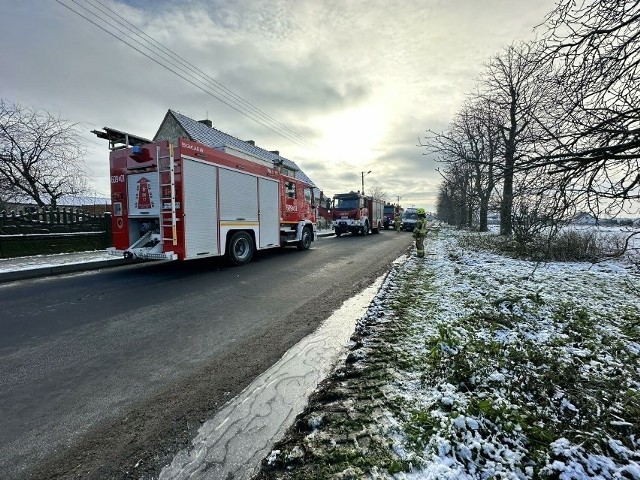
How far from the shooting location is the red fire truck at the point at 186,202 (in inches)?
295

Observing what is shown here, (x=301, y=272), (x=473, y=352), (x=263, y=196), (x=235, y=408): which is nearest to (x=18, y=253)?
(x=263, y=196)

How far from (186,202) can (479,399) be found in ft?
23.4

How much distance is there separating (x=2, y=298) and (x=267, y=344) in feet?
18.7

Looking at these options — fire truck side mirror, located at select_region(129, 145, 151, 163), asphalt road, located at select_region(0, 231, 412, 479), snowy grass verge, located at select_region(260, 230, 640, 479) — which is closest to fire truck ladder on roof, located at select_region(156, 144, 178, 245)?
fire truck side mirror, located at select_region(129, 145, 151, 163)

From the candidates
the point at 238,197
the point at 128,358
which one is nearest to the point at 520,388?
the point at 128,358

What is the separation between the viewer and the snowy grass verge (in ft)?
6.07

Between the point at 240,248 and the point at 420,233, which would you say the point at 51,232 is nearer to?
the point at 240,248

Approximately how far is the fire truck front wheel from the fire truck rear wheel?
3674mm

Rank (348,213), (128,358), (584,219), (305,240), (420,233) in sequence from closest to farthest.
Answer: (128,358), (584,219), (420,233), (305,240), (348,213)

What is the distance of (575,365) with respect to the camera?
9.89ft

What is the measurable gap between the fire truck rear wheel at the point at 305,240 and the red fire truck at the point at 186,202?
3.02m

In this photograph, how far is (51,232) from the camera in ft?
36.5

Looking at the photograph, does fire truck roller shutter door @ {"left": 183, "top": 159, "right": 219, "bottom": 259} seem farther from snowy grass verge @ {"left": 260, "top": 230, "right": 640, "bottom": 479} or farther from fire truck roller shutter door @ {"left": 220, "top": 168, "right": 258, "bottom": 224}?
snowy grass verge @ {"left": 260, "top": 230, "right": 640, "bottom": 479}

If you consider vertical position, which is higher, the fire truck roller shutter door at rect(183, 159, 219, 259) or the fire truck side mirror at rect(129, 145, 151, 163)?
the fire truck side mirror at rect(129, 145, 151, 163)
